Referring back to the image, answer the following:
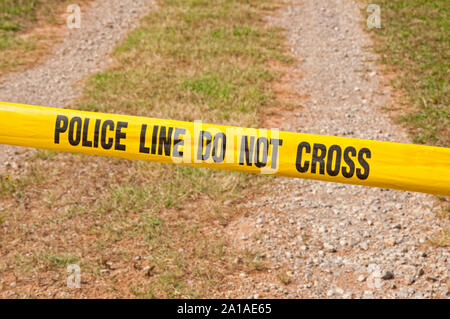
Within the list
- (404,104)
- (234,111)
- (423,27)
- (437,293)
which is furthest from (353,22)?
(437,293)

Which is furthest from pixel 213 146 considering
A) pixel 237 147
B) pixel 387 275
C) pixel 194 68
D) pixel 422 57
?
pixel 422 57

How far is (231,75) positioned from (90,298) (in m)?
5.03

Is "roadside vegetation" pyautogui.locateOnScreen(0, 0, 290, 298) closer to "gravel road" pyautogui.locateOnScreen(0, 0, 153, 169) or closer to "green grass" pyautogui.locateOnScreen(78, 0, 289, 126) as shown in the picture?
"green grass" pyautogui.locateOnScreen(78, 0, 289, 126)

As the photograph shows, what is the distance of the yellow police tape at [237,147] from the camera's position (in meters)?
3.17

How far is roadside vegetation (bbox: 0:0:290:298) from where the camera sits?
4.45 metres

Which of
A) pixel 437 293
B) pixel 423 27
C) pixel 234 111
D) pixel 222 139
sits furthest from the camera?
pixel 423 27

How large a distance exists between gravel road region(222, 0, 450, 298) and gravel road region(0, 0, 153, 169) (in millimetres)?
3481

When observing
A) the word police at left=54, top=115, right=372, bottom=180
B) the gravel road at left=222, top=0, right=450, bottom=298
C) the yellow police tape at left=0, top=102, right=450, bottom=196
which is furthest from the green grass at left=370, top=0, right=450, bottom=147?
the word police at left=54, top=115, right=372, bottom=180

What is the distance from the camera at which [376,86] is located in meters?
8.40

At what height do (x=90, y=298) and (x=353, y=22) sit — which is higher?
(x=353, y=22)

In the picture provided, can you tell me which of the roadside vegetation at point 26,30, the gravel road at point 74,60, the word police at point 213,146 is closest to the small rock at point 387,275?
the word police at point 213,146
